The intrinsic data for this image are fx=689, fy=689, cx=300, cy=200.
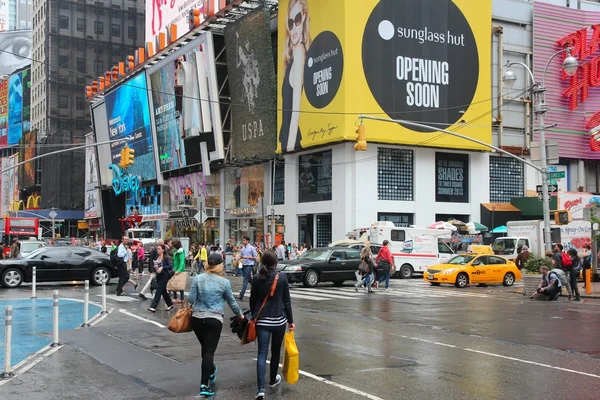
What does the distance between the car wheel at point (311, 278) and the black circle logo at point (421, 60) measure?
16471mm

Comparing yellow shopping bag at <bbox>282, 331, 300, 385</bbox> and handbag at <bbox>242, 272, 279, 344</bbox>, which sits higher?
handbag at <bbox>242, 272, 279, 344</bbox>

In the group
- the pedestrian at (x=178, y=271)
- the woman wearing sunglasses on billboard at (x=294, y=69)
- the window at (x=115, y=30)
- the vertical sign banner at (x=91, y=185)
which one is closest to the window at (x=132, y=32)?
the window at (x=115, y=30)

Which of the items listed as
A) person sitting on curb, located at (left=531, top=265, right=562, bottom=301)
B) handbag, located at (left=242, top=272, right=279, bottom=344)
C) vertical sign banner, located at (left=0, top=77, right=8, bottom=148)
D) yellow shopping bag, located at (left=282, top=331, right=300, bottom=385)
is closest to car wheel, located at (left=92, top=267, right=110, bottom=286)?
person sitting on curb, located at (left=531, top=265, right=562, bottom=301)

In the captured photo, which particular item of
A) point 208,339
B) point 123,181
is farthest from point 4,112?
point 208,339

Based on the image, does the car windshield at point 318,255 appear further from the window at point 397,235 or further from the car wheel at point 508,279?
the car wheel at point 508,279

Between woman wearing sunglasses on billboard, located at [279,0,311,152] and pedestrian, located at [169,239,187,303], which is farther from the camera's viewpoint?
woman wearing sunglasses on billboard, located at [279,0,311,152]

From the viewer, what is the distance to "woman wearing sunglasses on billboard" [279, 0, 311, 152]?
42.7m

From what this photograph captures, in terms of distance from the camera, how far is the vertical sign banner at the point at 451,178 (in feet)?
144

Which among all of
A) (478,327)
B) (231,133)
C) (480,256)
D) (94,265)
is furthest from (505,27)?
(478,327)

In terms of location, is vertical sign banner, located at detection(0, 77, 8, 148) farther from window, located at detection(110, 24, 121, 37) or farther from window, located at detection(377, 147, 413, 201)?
window, located at detection(377, 147, 413, 201)

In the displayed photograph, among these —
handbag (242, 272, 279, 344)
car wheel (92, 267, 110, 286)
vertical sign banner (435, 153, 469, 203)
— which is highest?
vertical sign banner (435, 153, 469, 203)

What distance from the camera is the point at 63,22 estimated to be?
345 ft

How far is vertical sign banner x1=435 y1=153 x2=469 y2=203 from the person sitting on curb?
21.0 metres

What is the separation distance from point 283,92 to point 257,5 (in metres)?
8.82
